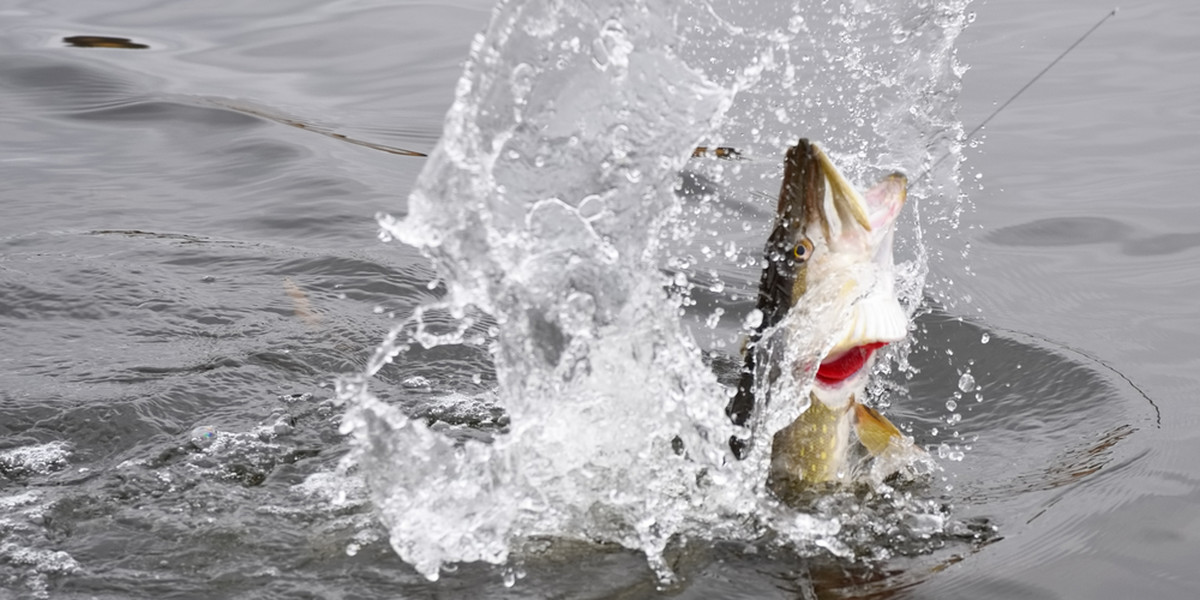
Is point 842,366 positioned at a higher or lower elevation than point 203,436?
higher

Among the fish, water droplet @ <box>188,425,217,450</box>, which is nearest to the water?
water droplet @ <box>188,425,217,450</box>

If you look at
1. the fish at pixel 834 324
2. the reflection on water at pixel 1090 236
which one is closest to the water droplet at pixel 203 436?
the fish at pixel 834 324

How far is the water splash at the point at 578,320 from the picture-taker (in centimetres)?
357

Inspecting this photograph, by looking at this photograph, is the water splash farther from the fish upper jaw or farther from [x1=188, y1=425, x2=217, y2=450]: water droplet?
[x1=188, y1=425, x2=217, y2=450]: water droplet

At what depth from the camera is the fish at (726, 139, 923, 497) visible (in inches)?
142

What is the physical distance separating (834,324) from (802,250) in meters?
0.23

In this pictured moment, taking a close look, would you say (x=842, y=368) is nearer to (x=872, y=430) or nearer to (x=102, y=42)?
(x=872, y=430)

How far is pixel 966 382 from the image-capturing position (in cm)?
491

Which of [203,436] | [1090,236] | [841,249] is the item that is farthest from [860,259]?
[1090,236]

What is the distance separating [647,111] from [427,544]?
137 cm

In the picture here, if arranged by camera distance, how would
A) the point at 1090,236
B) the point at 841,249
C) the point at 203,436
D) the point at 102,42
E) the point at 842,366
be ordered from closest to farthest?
the point at 841,249, the point at 842,366, the point at 203,436, the point at 1090,236, the point at 102,42

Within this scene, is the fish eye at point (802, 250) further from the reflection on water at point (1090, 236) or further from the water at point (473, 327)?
the reflection on water at point (1090, 236)

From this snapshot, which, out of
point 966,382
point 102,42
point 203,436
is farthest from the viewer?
point 102,42

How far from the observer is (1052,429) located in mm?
4457
